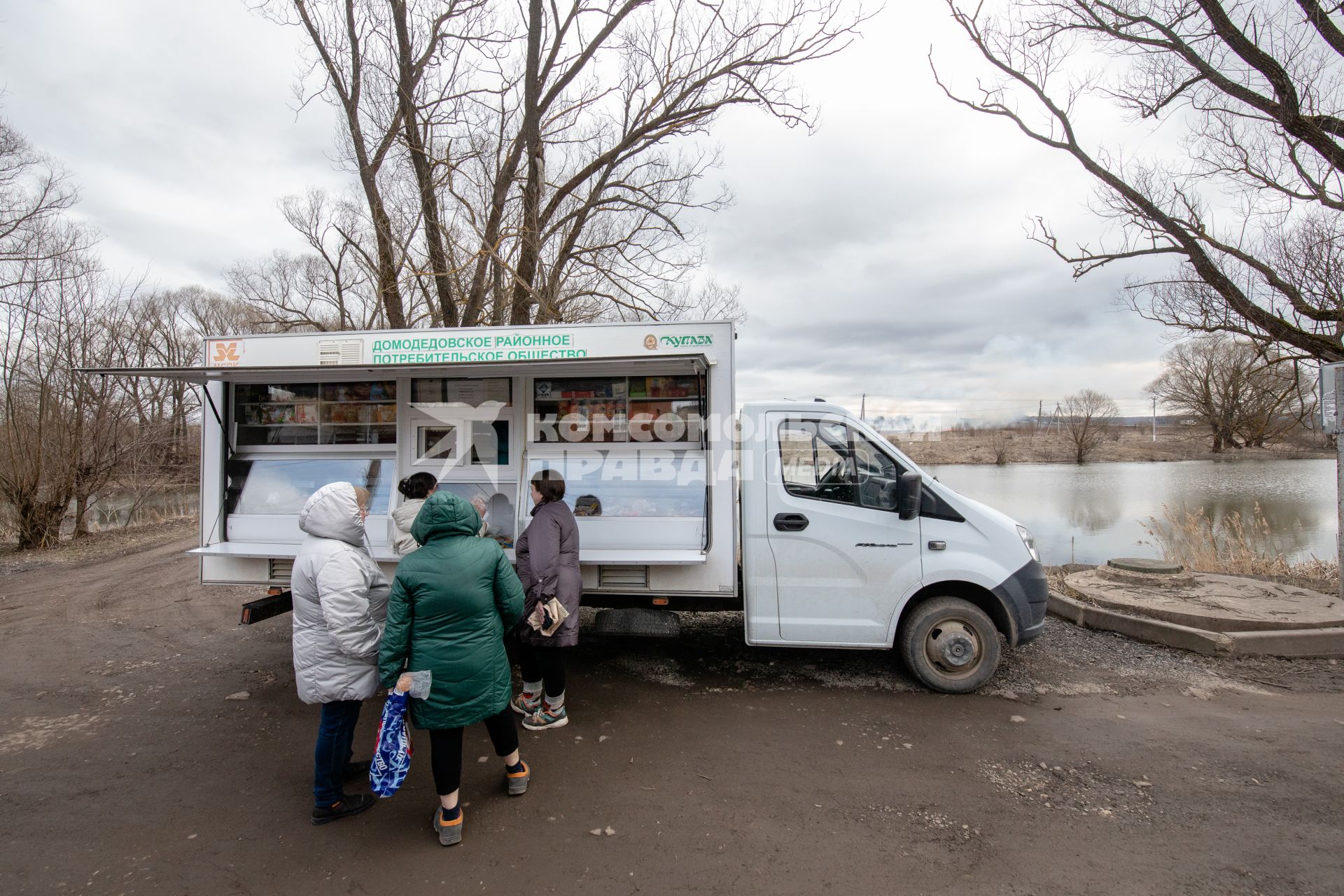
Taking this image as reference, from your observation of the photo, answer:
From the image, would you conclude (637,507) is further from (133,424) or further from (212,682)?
(133,424)

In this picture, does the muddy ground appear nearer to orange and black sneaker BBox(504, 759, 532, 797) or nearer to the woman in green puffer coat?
orange and black sneaker BBox(504, 759, 532, 797)

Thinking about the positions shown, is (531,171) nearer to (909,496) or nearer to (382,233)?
(382,233)

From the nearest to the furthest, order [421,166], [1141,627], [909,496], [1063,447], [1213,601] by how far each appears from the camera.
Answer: [909,496] → [1141,627] → [1213,601] → [421,166] → [1063,447]

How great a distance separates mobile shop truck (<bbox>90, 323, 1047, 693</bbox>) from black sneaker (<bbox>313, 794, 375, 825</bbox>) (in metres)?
1.88

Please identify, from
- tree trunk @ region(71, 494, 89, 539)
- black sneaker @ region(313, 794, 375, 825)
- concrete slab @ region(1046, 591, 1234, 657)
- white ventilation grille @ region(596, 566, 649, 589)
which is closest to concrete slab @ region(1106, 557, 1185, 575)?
concrete slab @ region(1046, 591, 1234, 657)

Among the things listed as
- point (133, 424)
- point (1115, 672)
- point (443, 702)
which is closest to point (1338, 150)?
point (1115, 672)

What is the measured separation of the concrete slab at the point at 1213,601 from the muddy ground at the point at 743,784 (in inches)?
20.0

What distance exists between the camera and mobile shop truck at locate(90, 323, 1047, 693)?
4.85 metres

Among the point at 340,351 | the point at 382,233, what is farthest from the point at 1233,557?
the point at 382,233

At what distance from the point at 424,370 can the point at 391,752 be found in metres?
2.98

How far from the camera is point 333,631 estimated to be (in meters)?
3.16

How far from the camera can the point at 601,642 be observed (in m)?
6.32

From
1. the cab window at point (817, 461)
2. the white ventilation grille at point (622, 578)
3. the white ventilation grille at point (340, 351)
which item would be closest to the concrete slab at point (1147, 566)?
the cab window at point (817, 461)

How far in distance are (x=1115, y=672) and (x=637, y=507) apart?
13.9 ft
